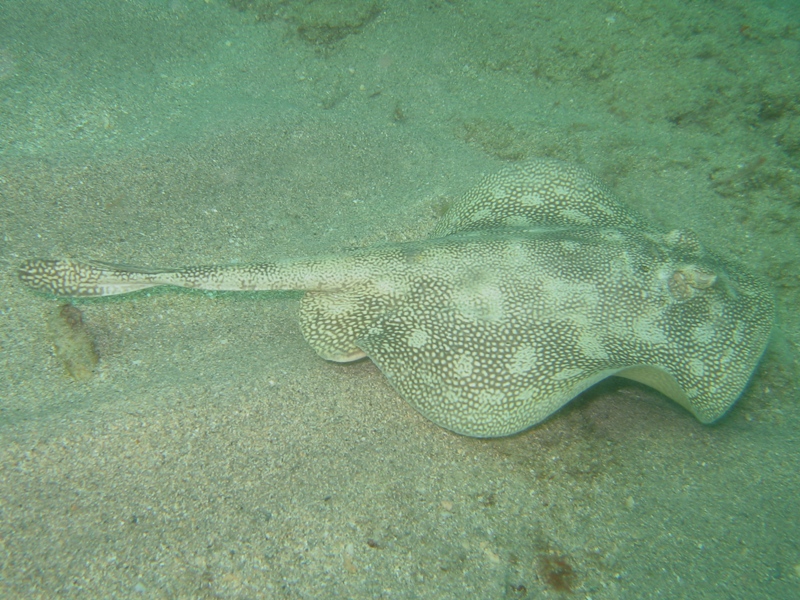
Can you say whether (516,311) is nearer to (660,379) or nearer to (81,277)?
(660,379)

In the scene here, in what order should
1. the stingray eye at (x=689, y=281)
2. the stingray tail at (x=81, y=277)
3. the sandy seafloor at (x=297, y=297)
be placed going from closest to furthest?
the sandy seafloor at (x=297, y=297), the stingray tail at (x=81, y=277), the stingray eye at (x=689, y=281)

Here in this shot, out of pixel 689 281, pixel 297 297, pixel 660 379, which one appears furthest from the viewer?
pixel 297 297

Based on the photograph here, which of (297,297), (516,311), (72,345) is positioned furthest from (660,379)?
(72,345)

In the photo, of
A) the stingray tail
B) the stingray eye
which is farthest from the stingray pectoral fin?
the stingray tail

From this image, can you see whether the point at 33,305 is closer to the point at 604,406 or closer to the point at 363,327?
the point at 363,327

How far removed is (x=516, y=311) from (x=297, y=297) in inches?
98.9

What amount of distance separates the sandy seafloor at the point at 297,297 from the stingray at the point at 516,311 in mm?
549

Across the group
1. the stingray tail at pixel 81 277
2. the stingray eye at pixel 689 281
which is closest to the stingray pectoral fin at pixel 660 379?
the stingray eye at pixel 689 281

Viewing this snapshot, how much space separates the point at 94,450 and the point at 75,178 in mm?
3447

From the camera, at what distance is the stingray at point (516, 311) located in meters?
3.44

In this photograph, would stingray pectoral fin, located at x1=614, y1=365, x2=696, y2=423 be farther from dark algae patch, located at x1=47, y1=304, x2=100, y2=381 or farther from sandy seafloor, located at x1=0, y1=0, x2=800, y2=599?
dark algae patch, located at x1=47, y1=304, x2=100, y2=381

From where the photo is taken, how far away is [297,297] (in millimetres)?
4965

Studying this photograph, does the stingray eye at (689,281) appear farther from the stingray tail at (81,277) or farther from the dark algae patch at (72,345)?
the dark algae patch at (72,345)

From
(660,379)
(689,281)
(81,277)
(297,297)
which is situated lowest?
(660,379)
